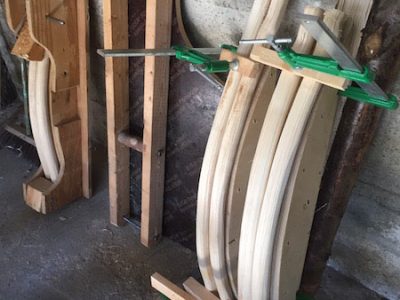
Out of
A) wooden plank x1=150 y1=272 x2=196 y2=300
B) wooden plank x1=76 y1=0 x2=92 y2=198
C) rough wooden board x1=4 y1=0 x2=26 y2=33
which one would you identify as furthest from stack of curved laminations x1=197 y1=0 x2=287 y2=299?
rough wooden board x1=4 y1=0 x2=26 y2=33

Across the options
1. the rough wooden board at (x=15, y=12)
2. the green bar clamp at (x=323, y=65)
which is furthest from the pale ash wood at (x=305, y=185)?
the rough wooden board at (x=15, y=12)

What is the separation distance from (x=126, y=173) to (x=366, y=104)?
105cm

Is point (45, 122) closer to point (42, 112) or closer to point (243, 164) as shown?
point (42, 112)

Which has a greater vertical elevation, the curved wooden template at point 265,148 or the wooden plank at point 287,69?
the wooden plank at point 287,69

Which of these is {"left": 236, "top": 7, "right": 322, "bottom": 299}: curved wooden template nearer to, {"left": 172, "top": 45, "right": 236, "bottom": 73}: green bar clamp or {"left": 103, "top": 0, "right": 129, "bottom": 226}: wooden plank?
{"left": 172, "top": 45, "right": 236, "bottom": 73}: green bar clamp

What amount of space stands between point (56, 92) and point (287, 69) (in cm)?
108

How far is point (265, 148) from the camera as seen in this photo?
1.00 metres

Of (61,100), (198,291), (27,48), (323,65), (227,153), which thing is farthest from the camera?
(61,100)

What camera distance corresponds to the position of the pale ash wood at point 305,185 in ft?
3.05

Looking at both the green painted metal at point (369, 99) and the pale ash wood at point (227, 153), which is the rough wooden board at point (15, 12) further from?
the green painted metal at point (369, 99)

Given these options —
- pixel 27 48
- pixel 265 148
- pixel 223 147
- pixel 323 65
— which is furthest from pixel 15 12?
pixel 323 65

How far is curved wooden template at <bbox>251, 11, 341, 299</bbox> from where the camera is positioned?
0.93 meters

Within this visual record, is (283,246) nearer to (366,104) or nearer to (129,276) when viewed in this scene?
(366,104)

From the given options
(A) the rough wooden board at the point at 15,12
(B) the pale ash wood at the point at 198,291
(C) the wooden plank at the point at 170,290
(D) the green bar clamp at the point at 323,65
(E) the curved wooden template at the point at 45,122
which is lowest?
(C) the wooden plank at the point at 170,290
